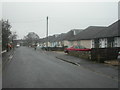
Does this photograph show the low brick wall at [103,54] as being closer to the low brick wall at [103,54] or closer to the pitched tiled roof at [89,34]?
the low brick wall at [103,54]

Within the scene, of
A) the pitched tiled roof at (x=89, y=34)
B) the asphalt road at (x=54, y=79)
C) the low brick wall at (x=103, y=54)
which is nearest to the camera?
the asphalt road at (x=54, y=79)

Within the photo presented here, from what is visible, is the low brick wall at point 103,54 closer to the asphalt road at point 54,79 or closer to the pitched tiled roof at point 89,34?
the asphalt road at point 54,79

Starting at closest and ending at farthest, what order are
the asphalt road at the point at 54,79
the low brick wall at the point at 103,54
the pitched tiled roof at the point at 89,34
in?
the asphalt road at the point at 54,79 < the low brick wall at the point at 103,54 < the pitched tiled roof at the point at 89,34

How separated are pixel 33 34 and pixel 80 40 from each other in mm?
92430

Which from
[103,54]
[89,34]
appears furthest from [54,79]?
[89,34]

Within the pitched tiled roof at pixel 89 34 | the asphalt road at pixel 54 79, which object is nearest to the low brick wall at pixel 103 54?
the asphalt road at pixel 54 79

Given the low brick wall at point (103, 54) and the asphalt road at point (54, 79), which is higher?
the low brick wall at point (103, 54)

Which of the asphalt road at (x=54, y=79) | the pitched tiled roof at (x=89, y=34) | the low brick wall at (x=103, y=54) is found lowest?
the asphalt road at (x=54, y=79)

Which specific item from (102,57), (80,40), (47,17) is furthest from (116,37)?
(47,17)

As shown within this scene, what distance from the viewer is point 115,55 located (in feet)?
56.0

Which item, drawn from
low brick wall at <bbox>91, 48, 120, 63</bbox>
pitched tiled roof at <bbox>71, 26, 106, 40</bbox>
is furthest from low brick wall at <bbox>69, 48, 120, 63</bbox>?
pitched tiled roof at <bbox>71, 26, 106, 40</bbox>

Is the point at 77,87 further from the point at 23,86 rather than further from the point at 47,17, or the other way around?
the point at 47,17

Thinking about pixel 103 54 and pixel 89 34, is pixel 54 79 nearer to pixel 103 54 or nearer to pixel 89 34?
pixel 103 54

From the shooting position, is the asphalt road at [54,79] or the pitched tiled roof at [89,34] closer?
the asphalt road at [54,79]
